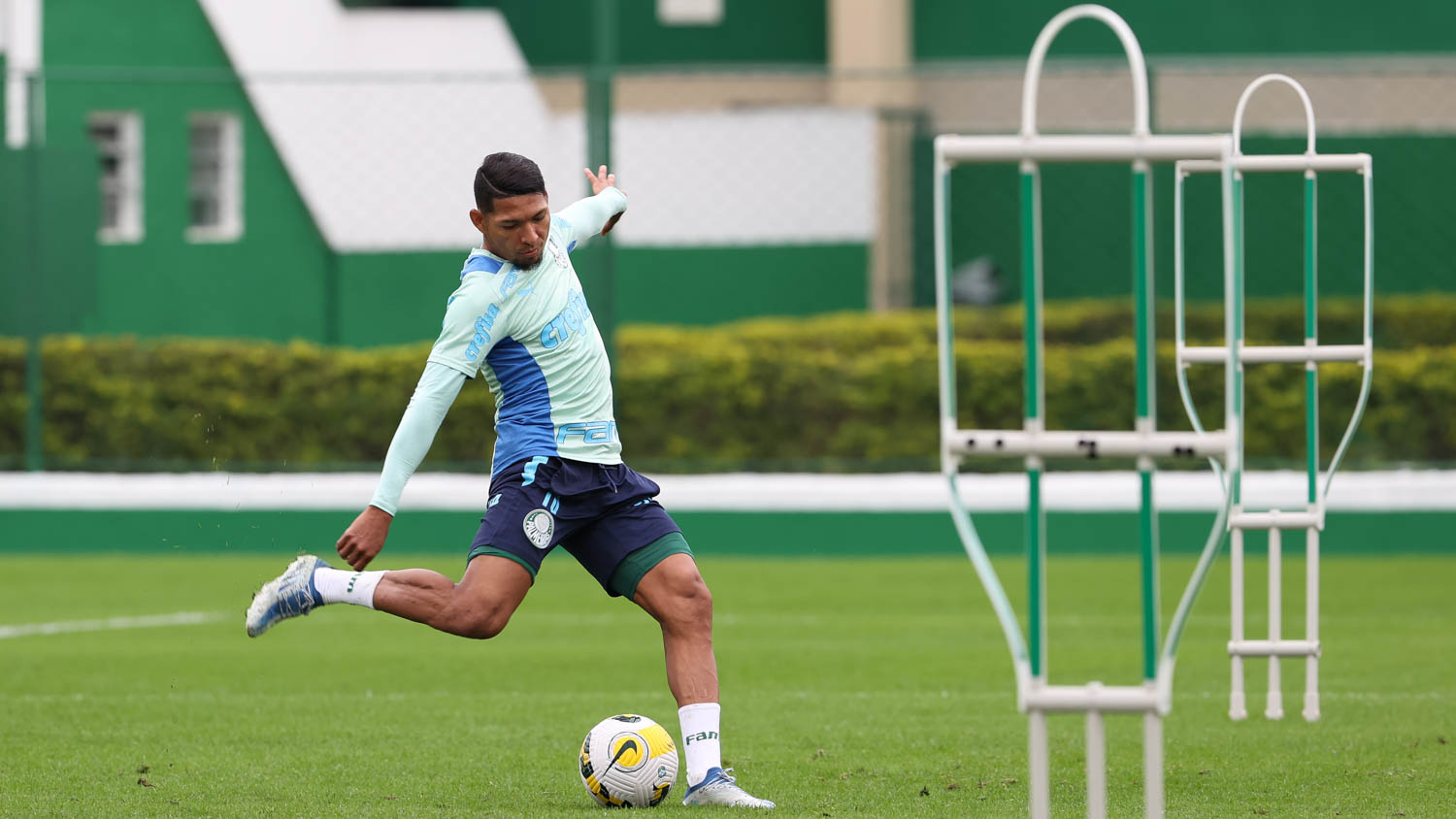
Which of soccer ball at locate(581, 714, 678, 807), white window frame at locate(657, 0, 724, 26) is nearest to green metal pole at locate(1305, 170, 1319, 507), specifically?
soccer ball at locate(581, 714, 678, 807)

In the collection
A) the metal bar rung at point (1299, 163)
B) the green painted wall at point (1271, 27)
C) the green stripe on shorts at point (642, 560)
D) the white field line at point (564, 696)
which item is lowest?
the white field line at point (564, 696)

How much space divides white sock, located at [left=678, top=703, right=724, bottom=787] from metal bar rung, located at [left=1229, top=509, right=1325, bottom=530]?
228 centimetres

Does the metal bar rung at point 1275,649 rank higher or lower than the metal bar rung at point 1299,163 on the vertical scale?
lower

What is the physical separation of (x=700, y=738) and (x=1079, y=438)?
226cm

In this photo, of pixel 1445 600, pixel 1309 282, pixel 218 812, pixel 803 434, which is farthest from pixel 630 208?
pixel 218 812

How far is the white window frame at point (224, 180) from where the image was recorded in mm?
17594

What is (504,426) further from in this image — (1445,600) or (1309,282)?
(1445,600)

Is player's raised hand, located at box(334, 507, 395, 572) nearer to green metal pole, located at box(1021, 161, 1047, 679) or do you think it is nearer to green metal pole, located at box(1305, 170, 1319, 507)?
green metal pole, located at box(1021, 161, 1047, 679)

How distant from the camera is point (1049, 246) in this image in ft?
55.8

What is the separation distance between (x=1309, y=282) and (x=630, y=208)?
1002 cm

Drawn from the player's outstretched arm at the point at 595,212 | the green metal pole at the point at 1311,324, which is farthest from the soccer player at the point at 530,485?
the green metal pole at the point at 1311,324

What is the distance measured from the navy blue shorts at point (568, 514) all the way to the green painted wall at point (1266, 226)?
849 centimetres

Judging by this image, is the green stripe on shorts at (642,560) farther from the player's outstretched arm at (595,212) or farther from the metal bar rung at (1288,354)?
the metal bar rung at (1288,354)

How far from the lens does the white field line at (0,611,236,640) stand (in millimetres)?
10016
